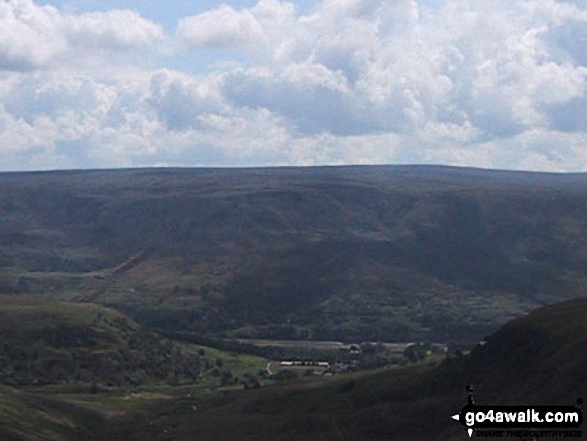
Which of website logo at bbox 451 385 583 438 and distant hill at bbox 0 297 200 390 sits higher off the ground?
website logo at bbox 451 385 583 438

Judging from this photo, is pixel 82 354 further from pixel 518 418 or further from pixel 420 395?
pixel 518 418

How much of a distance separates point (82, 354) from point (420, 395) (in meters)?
85.4

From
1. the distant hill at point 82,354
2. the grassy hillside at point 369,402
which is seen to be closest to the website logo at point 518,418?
the grassy hillside at point 369,402

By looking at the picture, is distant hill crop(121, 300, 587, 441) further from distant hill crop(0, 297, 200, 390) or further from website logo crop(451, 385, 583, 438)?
website logo crop(451, 385, 583, 438)

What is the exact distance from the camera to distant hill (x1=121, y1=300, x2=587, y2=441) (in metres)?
98.8

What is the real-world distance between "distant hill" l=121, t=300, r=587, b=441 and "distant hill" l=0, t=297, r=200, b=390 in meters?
48.0

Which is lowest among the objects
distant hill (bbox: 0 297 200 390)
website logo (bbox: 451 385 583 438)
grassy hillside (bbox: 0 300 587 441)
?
distant hill (bbox: 0 297 200 390)

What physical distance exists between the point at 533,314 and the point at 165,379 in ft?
240

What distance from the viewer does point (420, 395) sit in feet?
363

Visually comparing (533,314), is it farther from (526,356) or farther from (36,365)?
(36,365)

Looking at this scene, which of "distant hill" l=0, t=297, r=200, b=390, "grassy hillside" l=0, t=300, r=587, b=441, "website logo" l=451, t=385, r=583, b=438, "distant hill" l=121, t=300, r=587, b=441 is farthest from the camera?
"distant hill" l=0, t=297, r=200, b=390

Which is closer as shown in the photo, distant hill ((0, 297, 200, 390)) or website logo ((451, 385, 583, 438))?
website logo ((451, 385, 583, 438))

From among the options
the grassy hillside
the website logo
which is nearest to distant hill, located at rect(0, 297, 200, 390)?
the grassy hillside

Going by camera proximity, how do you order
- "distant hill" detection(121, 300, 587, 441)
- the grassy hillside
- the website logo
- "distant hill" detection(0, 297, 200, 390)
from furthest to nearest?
"distant hill" detection(0, 297, 200, 390), the grassy hillside, "distant hill" detection(121, 300, 587, 441), the website logo
